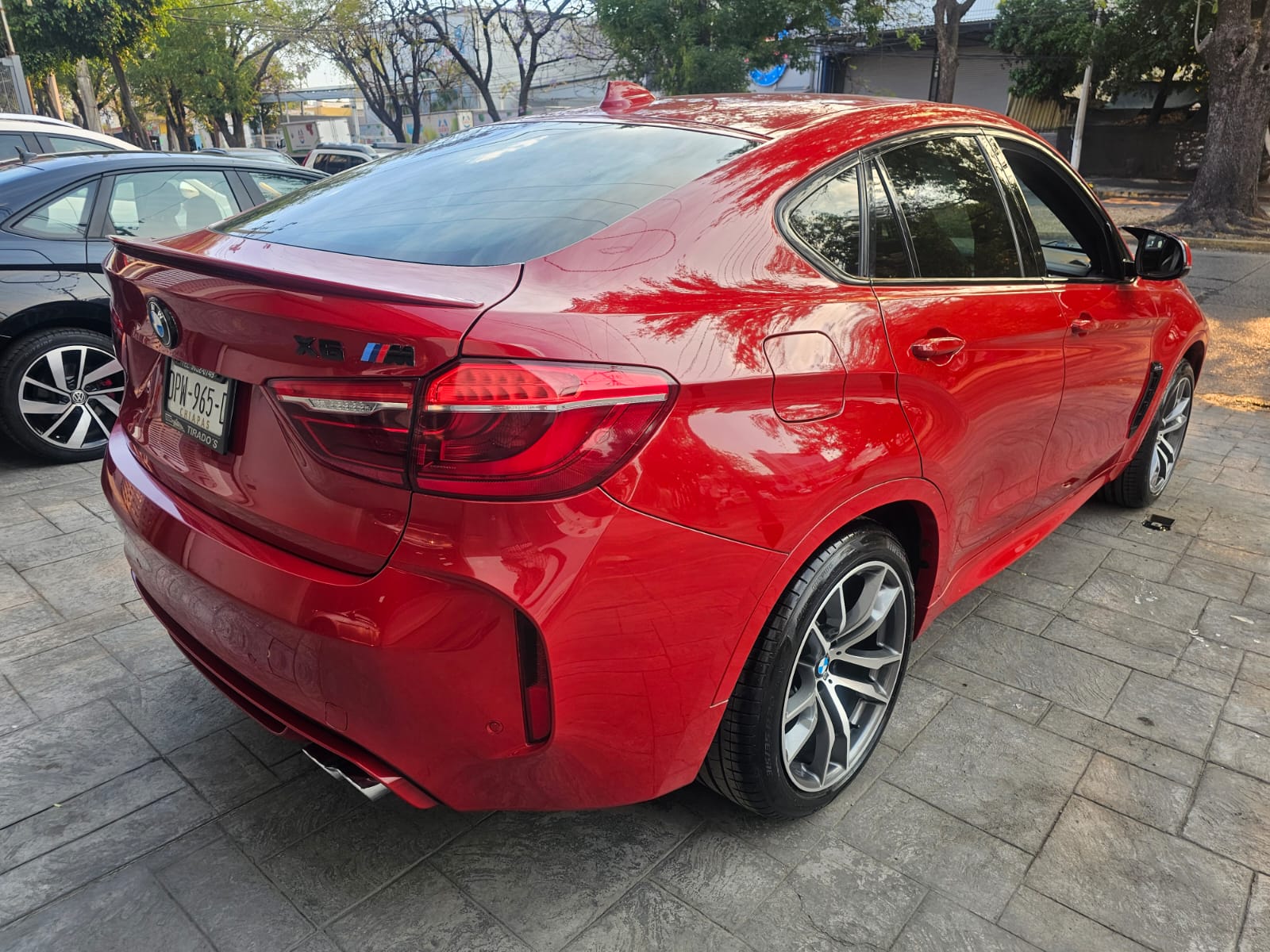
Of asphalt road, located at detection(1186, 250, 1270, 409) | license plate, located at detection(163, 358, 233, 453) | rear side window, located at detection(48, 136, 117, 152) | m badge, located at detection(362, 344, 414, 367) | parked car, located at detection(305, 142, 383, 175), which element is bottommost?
asphalt road, located at detection(1186, 250, 1270, 409)

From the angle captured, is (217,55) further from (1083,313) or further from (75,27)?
(1083,313)

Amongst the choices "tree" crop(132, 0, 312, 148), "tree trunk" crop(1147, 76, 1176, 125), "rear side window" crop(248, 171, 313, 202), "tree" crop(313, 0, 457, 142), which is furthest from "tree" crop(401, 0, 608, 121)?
"rear side window" crop(248, 171, 313, 202)

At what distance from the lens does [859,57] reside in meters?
34.8

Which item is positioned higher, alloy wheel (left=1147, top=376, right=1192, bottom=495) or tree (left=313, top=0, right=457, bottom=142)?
tree (left=313, top=0, right=457, bottom=142)

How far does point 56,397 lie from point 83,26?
66.1ft

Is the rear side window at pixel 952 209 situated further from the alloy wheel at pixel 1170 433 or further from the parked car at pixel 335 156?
the parked car at pixel 335 156

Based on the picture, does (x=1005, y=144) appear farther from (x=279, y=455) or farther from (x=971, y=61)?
(x=971, y=61)

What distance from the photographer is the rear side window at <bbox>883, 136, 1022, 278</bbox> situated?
7.73 feet

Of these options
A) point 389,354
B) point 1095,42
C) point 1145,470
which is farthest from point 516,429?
point 1095,42

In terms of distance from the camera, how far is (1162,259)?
3379mm

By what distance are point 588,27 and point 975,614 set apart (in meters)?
31.1

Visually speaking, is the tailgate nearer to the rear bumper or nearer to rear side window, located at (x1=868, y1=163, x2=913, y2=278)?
the rear bumper

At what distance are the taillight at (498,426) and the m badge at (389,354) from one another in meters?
0.03

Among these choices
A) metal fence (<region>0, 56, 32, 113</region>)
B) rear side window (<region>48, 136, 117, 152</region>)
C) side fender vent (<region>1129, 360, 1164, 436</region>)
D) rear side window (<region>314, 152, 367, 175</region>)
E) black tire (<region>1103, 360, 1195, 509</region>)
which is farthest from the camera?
rear side window (<region>314, 152, 367, 175</region>)
